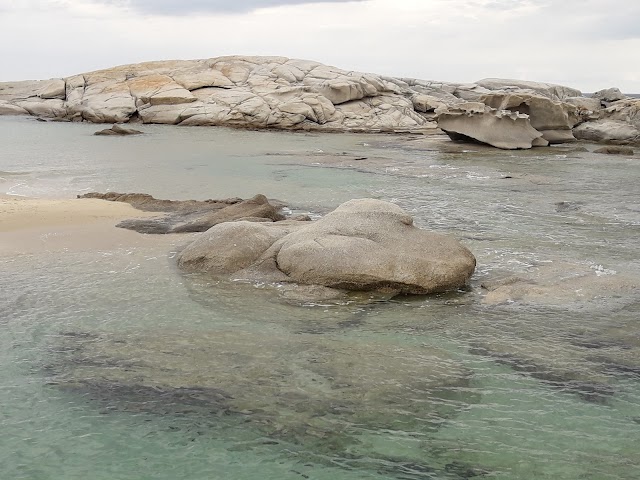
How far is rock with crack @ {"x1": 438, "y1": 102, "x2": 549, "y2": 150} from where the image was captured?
82.5 ft

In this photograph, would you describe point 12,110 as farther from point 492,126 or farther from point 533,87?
point 533,87

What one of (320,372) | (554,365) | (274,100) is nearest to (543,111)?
(274,100)

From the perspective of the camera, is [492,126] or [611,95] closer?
[492,126]

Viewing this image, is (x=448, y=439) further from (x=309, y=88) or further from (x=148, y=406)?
(x=309, y=88)

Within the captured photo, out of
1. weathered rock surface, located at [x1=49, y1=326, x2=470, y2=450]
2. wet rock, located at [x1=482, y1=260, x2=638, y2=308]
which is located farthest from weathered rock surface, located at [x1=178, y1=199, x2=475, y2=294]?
weathered rock surface, located at [x1=49, y1=326, x2=470, y2=450]

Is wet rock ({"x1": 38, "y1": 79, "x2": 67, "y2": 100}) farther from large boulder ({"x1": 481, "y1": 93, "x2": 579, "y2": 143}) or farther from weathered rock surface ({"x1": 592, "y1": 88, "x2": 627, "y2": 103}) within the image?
weathered rock surface ({"x1": 592, "y1": 88, "x2": 627, "y2": 103})

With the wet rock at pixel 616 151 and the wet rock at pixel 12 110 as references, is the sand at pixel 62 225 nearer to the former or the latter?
the wet rock at pixel 616 151

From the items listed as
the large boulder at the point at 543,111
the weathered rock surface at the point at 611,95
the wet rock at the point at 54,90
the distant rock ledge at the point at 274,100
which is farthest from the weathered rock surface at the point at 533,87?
the wet rock at the point at 54,90

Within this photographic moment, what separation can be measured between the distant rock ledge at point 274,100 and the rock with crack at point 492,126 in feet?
6.68

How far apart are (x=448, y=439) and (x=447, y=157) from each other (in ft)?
61.5

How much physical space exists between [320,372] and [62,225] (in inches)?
251

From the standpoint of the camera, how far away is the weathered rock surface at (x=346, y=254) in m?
7.58

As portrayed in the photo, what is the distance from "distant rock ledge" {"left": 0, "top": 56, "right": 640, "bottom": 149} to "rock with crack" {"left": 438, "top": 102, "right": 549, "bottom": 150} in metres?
2.04

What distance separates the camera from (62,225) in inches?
420
